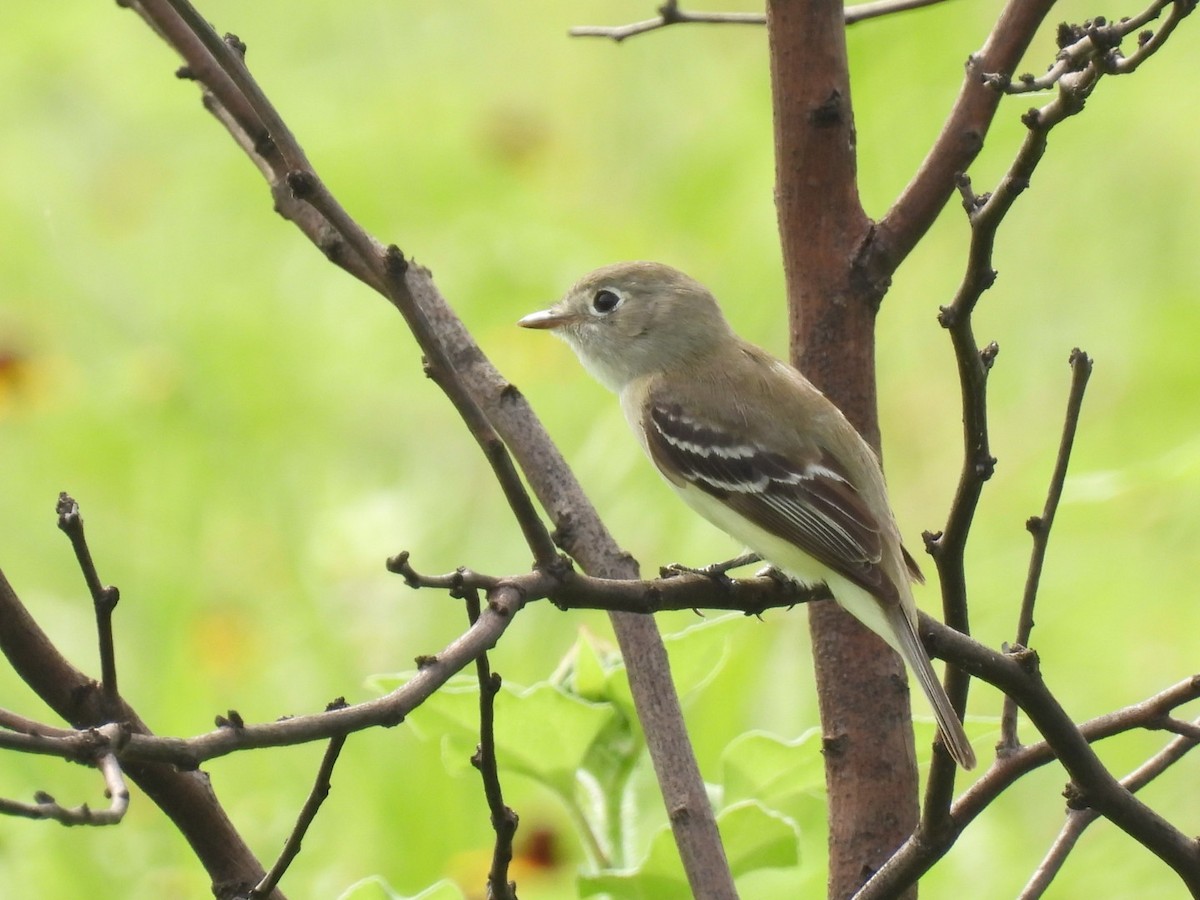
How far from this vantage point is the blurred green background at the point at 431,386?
3514 millimetres

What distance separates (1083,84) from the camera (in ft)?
4.92

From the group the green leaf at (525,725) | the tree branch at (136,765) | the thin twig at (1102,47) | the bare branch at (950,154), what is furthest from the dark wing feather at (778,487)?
the tree branch at (136,765)

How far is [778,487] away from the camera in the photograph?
120 inches

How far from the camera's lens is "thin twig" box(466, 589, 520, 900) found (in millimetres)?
1501

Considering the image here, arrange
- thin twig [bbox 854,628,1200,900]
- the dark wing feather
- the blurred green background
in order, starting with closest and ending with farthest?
thin twig [bbox 854,628,1200,900]
the dark wing feather
the blurred green background

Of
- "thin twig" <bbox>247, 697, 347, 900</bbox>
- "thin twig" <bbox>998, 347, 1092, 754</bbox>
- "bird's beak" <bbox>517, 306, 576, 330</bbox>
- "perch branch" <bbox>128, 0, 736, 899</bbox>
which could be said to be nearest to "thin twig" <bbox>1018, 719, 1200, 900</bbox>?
"thin twig" <bbox>998, 347, 1092, 754</bbox>

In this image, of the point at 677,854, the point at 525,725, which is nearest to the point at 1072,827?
the point at 677,854

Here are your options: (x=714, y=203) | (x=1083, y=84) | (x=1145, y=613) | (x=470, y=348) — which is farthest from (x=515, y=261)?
(x=1083, y=84)

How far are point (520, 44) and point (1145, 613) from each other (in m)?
4.32

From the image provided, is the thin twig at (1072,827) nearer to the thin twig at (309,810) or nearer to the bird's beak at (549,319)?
the thin twig at (309,810)

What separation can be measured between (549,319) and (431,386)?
2.19m

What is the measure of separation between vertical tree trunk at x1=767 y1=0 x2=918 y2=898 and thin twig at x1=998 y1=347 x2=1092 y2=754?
12.9 inches

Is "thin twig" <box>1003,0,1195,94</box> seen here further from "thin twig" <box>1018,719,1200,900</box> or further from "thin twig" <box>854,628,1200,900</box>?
"thin twig" <box>1018,719,1200,900</box>

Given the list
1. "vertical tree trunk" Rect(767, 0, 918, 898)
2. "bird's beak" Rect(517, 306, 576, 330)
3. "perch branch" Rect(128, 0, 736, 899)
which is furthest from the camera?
"bird's beak" Rect(517, 306, 576, 330)
